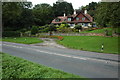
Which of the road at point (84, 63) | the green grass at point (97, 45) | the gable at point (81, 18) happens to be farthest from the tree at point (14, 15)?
the road at point (84, 63)

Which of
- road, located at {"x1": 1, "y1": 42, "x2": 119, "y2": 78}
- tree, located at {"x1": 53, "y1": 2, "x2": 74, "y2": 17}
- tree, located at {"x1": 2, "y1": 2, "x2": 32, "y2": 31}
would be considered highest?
tree, located at {"x1": 53, "y1": 2, "x2": 74, "y2": 17}

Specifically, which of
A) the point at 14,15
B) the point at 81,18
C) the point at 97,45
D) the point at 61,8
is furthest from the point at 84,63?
the point at 61,8

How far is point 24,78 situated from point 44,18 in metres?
64.8

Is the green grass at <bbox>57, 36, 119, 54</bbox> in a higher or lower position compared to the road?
higher

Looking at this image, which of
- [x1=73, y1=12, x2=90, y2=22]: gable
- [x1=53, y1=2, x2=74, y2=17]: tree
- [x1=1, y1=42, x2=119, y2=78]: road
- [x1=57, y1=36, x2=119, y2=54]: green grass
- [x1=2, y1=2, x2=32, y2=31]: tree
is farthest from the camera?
[x1=53, y1=2, x2=74, y2=17]: tree

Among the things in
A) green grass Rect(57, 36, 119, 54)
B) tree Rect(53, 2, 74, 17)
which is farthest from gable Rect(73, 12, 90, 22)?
tree Rect(53, 2, 74, 17)

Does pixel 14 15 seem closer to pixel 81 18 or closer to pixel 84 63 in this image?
pixel 81 18

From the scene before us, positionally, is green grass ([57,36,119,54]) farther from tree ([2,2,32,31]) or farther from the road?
tree ([2,2,32,31])

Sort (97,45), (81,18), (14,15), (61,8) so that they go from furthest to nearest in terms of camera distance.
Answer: (61,8)
(81,18)
(14,15)
(97,45)

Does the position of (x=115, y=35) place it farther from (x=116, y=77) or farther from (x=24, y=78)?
(x=24, y=78)

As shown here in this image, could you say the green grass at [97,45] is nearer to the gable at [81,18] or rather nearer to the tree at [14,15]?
the tree at [14,15]

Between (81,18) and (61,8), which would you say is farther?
(61,8)

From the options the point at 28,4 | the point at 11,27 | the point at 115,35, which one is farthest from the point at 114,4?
the point at 28,4

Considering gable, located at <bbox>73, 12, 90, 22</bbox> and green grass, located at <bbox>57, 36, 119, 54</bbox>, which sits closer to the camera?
green grass, located at <bbox>57, 36, 119, 54</bbox>
